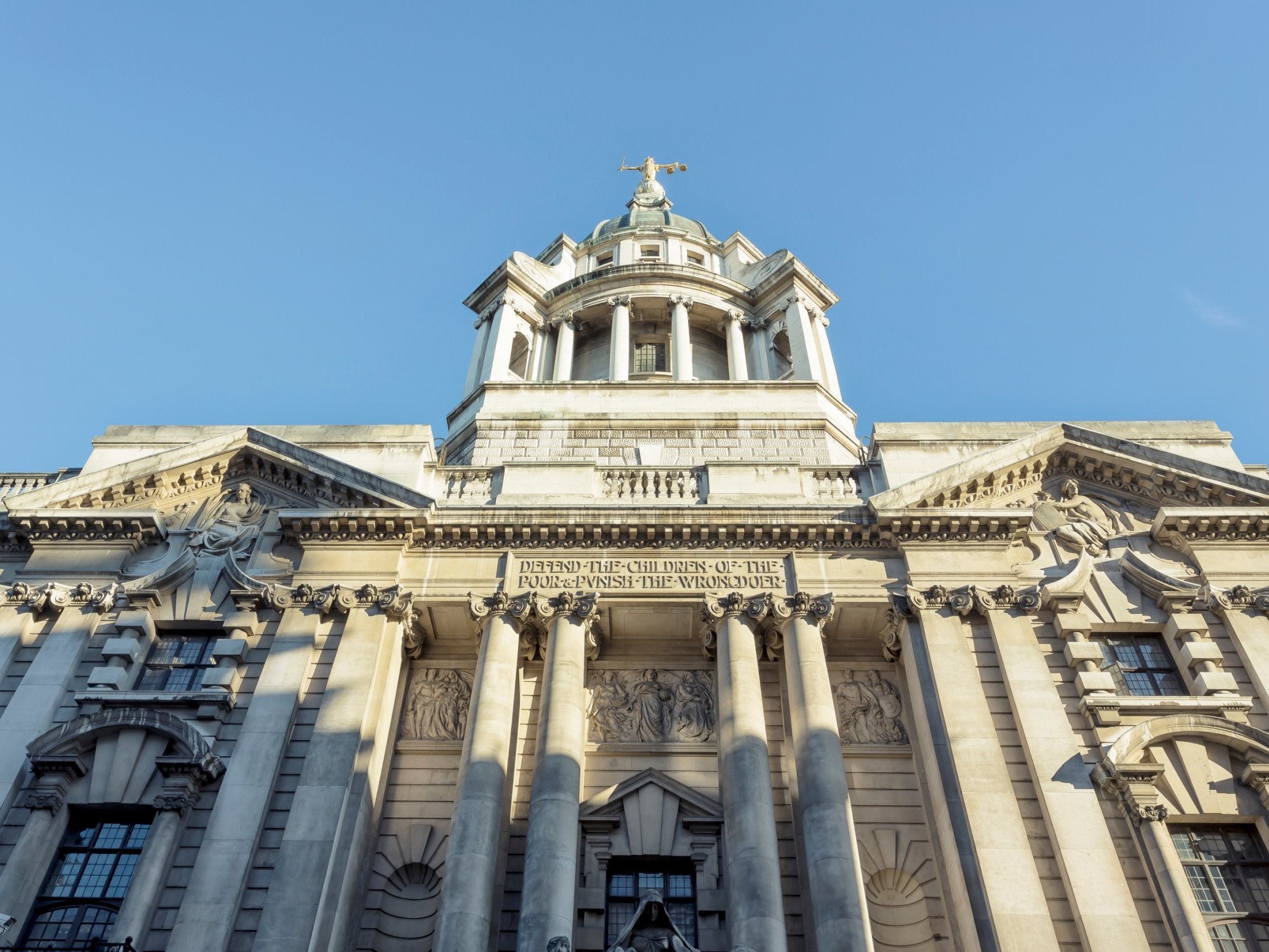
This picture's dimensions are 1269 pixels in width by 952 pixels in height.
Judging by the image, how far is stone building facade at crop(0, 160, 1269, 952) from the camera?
18172 millimetres

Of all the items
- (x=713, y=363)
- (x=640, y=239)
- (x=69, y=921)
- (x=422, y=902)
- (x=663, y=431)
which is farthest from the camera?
(x=640, y=239)

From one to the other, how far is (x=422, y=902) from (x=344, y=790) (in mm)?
2782

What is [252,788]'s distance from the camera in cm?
1925

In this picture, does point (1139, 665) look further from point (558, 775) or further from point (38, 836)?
point (38, 836)

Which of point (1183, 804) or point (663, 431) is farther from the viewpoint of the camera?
point (663, 431)

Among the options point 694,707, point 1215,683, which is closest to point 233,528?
point 694,707

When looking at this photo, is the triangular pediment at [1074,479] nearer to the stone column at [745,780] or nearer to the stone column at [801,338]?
the stone column at [745,780]

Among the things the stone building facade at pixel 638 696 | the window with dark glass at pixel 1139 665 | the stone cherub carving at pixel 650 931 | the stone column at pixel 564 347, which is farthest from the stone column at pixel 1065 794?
the stone column at pixel 564 347

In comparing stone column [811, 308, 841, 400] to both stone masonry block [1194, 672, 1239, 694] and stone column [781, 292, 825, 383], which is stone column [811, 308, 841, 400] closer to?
stone column [781, 292, 825, 383]

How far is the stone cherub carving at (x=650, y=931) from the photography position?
55.1ft

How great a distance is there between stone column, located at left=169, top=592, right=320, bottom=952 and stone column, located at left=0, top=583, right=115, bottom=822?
3.88 m

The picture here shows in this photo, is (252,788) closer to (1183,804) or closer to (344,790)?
(344,790)

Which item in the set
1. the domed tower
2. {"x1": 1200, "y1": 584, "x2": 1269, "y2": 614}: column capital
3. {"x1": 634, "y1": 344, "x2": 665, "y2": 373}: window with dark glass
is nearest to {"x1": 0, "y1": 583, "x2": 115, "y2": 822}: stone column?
the domed tower

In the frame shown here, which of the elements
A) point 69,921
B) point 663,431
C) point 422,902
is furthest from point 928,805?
point 69,921
